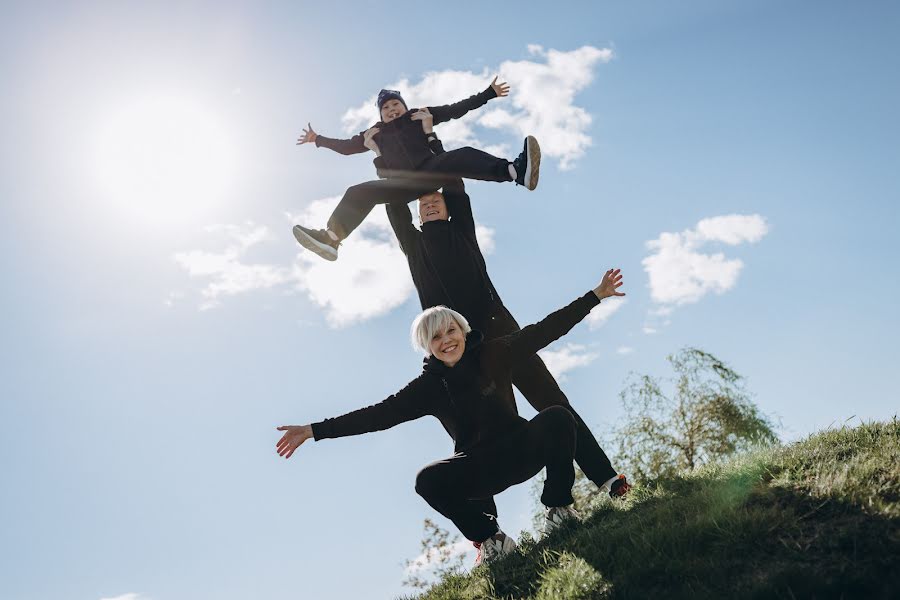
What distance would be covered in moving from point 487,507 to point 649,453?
11.4 m

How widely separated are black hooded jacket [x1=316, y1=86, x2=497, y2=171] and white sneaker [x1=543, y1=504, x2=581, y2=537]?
3079mm

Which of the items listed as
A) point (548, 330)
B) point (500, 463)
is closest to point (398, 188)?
point (548, 330)

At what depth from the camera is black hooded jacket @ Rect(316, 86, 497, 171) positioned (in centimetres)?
638

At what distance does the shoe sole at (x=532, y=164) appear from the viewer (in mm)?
5535

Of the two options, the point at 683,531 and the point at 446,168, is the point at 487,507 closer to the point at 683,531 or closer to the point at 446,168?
the point at 683,531

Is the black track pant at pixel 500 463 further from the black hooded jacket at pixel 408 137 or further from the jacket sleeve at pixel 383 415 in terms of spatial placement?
the black hooded jacket at pixel 408 137

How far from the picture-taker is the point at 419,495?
204 inches

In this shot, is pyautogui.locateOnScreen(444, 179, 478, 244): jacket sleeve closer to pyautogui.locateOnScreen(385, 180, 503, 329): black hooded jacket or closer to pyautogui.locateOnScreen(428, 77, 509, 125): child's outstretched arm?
pyautogui.locateOnScreen(385, 180, 503, 329): black hooded jacket

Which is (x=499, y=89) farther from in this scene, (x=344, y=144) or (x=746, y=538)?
(x=746, y=538)

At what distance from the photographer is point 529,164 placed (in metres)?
5.52

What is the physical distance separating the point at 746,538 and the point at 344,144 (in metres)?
5.04

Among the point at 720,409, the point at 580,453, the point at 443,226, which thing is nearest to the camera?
the point at 580,453

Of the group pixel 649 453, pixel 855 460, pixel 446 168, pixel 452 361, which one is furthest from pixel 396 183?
pixel 649 453

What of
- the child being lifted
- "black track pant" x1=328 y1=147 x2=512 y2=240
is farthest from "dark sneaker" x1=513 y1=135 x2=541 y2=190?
"black track pant" x1=328 y1=147 x2=512 y2=240
